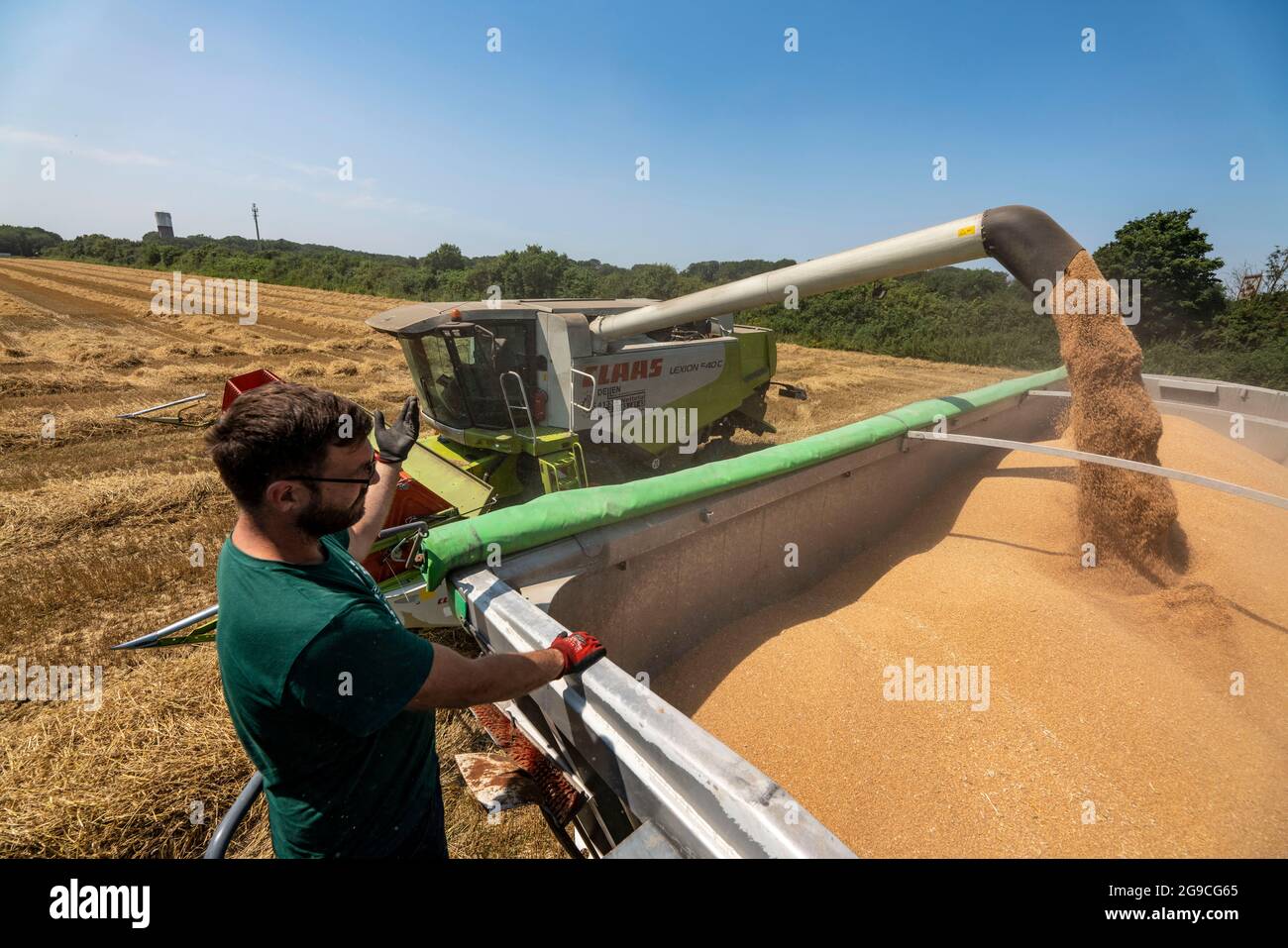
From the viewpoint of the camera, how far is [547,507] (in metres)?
1.98

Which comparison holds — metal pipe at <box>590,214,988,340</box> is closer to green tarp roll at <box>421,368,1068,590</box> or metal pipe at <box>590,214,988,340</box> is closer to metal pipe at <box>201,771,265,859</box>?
green tarp roll at <box>421,368,1068,590</box>

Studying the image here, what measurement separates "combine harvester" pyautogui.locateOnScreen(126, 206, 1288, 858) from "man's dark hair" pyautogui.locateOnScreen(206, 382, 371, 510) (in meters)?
0.65

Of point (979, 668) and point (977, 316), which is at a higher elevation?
point (977, 316)

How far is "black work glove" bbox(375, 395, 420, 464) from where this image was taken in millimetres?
2008

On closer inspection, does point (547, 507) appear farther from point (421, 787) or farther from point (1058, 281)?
point (1058, 281)

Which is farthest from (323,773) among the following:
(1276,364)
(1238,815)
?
(1276,364)

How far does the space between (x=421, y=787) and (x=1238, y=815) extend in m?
2.38

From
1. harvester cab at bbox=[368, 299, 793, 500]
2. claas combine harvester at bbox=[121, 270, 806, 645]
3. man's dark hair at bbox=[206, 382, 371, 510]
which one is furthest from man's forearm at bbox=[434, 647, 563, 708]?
harvester cab at bbox=[368, 299, 793, 500]

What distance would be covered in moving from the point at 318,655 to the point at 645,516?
1.36m

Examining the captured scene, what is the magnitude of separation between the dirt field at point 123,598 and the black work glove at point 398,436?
1644 millimetres

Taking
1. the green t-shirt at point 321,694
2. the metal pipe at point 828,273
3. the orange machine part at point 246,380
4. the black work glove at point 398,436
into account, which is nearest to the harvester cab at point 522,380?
the metal pipe at point 828,273

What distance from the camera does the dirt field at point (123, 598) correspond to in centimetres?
246
